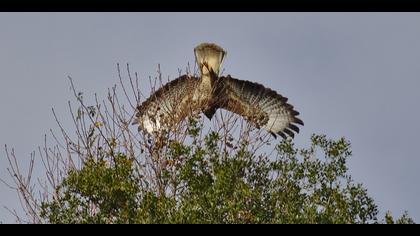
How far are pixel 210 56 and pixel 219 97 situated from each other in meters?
1.01

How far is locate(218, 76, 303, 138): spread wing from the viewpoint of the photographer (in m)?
15.8

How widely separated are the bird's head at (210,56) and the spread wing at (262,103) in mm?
426

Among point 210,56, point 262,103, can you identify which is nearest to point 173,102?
point 210,56

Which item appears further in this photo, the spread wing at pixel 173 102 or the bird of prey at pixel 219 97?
the bird of prey at pixel 219 97

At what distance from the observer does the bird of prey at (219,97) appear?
14648 millimetres

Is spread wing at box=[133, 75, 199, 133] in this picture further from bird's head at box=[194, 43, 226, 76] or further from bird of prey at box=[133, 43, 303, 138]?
bird's head at box=[194, 43, 226, 76]

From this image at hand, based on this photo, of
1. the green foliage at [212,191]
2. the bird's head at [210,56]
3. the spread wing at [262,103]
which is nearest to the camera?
the green foliage at [212,191]

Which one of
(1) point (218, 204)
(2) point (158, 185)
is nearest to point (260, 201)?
(1) point (218, 204)

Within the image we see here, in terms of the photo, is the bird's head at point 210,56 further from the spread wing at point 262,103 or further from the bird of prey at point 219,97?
the spread wing at point 262,103

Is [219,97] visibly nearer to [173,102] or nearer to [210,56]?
[210,56]

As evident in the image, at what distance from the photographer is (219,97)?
1588 centimetres

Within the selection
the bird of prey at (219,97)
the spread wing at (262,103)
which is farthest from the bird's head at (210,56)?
the spread wing at (262,103)

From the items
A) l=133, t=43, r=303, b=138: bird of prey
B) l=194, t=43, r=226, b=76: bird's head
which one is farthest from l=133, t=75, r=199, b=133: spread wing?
l=194, t=43, r=226, b=76: bird's head
